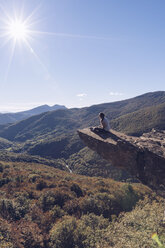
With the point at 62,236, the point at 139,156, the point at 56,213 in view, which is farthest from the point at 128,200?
the point at 139,156

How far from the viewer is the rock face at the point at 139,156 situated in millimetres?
7473

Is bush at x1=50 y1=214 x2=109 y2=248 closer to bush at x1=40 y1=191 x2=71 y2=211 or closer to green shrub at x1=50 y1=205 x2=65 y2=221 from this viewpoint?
green shrub at x1=50 y1=205 x2=65 y2=221

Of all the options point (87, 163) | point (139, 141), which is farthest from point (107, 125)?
point (87, 163)

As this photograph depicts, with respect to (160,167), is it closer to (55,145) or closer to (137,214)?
(137,214)

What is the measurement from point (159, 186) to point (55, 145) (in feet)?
480

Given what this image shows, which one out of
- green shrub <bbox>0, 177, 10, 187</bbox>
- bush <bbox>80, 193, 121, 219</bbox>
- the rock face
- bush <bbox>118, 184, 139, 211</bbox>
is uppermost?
the rock face

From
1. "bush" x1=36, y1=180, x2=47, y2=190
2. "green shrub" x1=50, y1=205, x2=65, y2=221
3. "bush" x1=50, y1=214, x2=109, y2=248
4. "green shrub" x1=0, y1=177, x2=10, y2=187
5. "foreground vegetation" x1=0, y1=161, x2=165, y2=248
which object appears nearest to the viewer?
"foreground vegetation" x1=0, y1=161, x2=165, y2=248

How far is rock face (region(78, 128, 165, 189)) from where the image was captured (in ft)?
24.5

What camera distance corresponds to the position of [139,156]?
8039mm

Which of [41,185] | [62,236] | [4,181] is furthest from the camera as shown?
[41,185]

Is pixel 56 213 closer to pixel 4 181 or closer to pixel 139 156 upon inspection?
pixel 4 181

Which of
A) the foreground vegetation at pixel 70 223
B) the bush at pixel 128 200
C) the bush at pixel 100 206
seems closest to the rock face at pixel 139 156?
the foreground vegetation at pixel 70 223

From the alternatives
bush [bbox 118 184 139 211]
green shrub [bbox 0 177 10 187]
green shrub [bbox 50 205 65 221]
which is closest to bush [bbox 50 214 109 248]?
green shrub [bbox 50 205 65 221]

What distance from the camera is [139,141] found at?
903 cm
